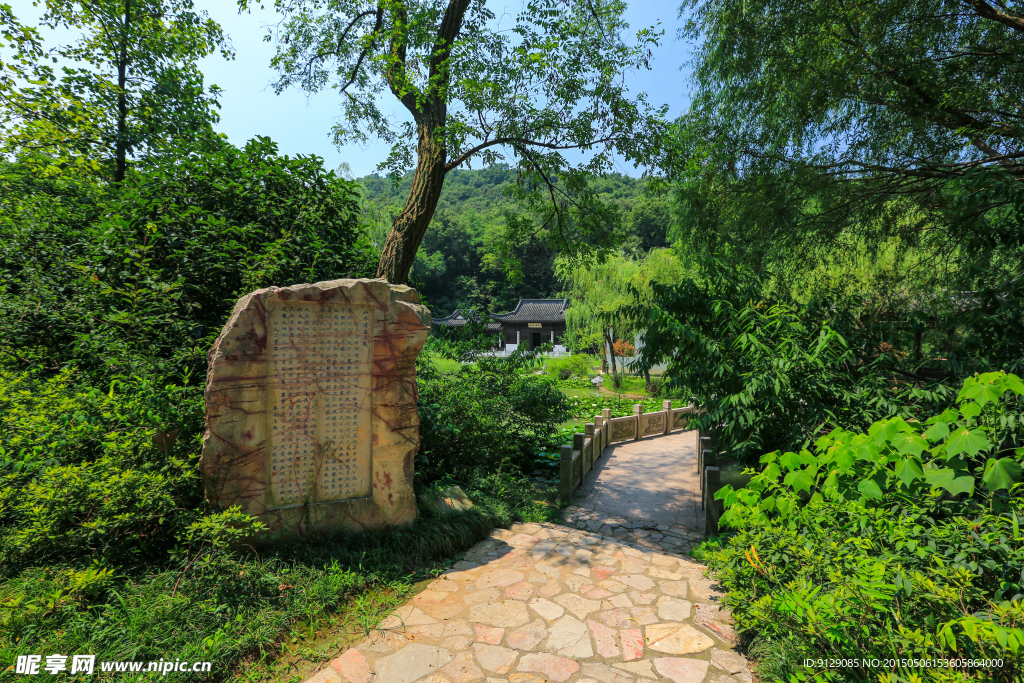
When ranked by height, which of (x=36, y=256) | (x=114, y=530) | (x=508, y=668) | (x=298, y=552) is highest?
(x=36, y=256)

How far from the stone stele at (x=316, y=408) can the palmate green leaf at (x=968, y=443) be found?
3.73 metres

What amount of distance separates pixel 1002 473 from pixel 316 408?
4.38 m

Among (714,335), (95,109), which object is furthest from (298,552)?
(95,109)

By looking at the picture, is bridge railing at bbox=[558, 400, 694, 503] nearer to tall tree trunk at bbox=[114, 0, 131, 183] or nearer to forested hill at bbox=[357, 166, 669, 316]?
tall tree trunk at bbox=[114, 0, 131, 183]

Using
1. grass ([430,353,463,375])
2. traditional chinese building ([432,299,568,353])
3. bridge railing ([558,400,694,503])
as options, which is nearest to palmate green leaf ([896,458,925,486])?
bridge railing ([558,400,694,503])

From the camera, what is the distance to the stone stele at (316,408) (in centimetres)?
373

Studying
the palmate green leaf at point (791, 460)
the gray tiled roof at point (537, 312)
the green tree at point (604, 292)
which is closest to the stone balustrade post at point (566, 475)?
the palmate green leaf at point (791, 460)

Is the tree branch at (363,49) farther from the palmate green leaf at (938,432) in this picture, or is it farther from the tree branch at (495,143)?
the palmate green leaf at (938,432)

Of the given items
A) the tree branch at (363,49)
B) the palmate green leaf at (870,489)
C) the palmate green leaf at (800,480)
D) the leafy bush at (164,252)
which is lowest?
the palmate green leaf at (800,480)

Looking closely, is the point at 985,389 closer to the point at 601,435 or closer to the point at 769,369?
the point at 769,369

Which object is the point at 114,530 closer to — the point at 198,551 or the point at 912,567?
the point at 198,551

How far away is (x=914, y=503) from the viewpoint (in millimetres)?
2711

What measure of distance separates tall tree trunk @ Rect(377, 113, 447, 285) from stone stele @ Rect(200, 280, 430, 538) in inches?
66.2

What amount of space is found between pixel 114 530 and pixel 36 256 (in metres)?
3.94
